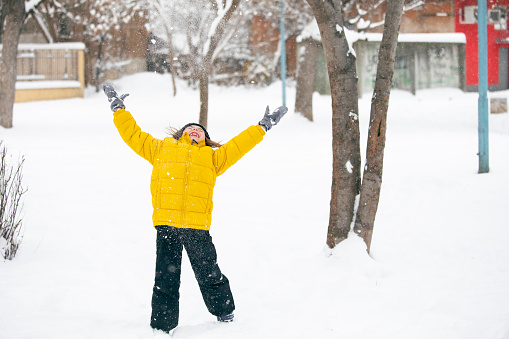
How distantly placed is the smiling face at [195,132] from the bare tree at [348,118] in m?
1.59

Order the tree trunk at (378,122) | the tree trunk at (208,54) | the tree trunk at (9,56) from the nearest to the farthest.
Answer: the tree trunk at (378,122) → the tree trunk at (208,54) → the tree trunk at (9,56)

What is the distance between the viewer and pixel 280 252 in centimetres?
571

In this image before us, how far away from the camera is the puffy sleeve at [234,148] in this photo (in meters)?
3.89

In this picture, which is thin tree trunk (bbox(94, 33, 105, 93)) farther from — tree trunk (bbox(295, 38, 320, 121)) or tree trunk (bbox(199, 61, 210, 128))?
tree trunk (bbox(199, 61, 210, 128))

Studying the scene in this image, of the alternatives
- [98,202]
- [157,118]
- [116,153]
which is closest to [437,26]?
[157,118]

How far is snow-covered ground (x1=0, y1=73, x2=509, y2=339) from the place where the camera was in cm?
405

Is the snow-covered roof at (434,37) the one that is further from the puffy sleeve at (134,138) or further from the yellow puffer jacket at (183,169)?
the puffy sleeve at (134,138)

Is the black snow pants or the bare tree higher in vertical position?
the bare tree

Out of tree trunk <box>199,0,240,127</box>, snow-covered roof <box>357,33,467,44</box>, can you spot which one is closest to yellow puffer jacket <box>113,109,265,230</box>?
tree trunk <box>199,0,240,127</box>

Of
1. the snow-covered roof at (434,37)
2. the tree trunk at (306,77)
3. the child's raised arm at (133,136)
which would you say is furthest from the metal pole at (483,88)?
the snow-covered roof at (434,37)

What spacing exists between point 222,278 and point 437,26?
25322mm

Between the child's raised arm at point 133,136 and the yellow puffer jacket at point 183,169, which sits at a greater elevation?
the child's raised arm at point 133,136

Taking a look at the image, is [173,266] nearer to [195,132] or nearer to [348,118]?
[195,132]

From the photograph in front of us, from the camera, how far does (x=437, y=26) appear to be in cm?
2636
